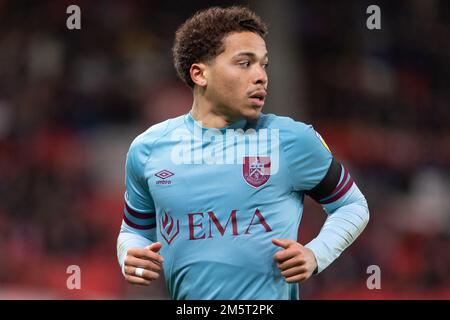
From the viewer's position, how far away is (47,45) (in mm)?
10461

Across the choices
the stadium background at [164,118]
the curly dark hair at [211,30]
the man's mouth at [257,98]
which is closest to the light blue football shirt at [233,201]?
the man's mouth at [257,98]

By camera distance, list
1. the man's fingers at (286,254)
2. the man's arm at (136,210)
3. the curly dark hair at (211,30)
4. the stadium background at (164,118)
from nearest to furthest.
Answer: the man's fingers at (286,254) → the curly dark hair at (211,30) → the man's arm at (136,210) → the stadium background at (164,118)

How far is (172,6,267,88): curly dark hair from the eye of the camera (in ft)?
10.9

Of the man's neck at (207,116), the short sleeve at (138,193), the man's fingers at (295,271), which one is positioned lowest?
the man's fingers at (295,271)

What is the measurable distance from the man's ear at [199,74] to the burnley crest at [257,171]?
366 millimetres

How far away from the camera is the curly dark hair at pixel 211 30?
333 centimetres

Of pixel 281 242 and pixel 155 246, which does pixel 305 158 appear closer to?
pixel 281 242

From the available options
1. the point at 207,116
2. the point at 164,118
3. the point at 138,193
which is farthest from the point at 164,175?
the point at 164,118

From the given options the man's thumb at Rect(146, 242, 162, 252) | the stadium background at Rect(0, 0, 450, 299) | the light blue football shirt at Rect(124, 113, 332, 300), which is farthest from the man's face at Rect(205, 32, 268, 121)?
the stadium background at Rect(0, 0, 450, 299)

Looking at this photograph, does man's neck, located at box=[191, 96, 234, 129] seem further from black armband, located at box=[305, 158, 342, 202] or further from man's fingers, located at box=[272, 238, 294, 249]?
man's fingers, located at box=[272, 238, 294, 249]

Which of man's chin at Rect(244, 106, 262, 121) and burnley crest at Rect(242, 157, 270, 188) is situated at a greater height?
man's chin at Rect(244, 106, 262, 121)

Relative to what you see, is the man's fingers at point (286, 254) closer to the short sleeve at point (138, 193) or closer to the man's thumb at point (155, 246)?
the man's thumb at point (155, 246)

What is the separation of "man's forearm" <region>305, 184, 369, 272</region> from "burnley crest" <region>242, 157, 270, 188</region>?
0.88ft

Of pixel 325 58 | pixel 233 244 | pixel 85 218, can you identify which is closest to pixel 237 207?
pixel 233 244
